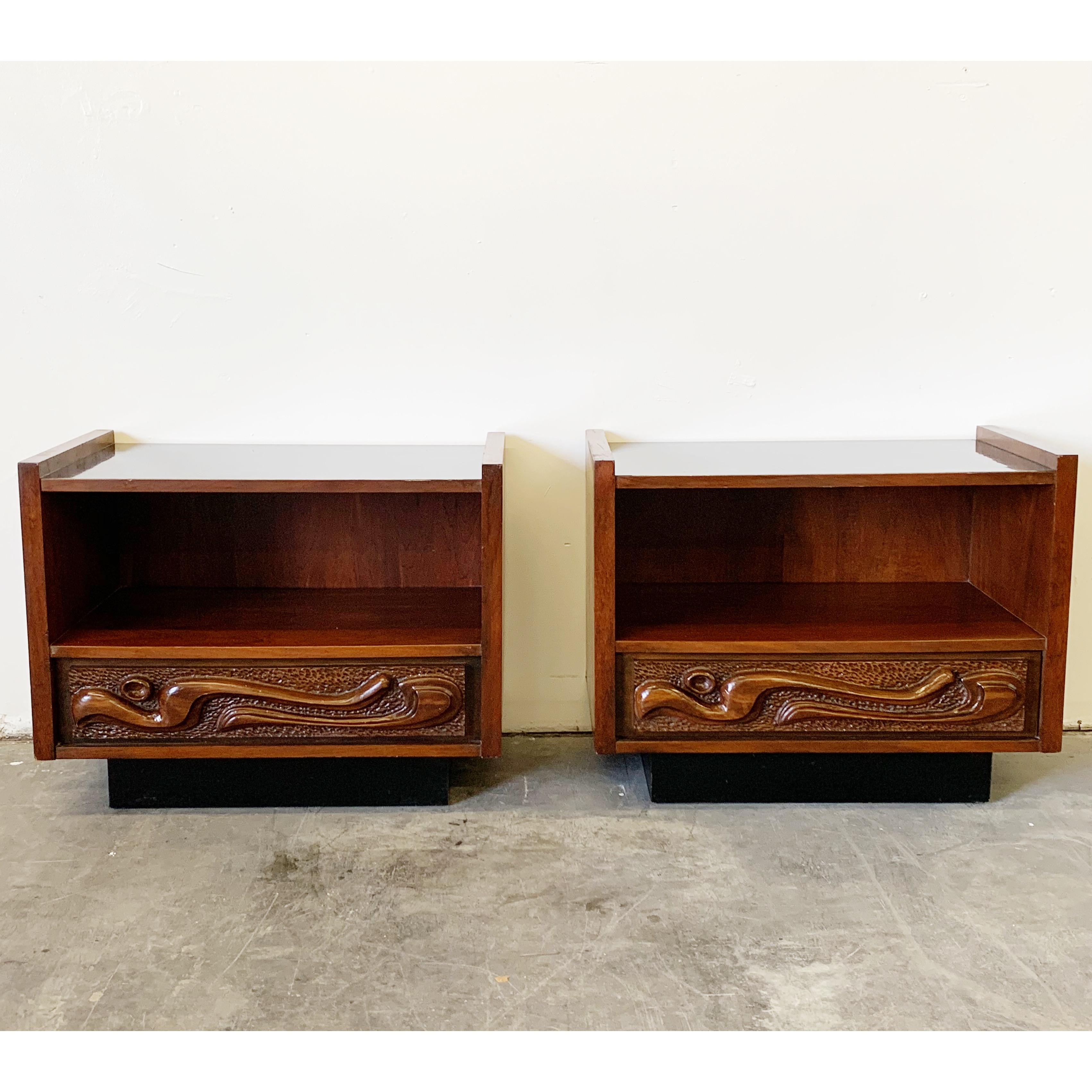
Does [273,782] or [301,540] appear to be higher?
[301,540]

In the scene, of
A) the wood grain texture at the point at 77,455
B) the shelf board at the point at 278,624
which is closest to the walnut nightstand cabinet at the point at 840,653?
the shelf board at the point at 278,624

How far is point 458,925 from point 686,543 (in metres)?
1.17

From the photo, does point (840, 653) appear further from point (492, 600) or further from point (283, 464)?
point (283, 464)

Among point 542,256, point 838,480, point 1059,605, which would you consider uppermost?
point 542,256

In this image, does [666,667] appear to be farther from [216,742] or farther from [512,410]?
[216,742]

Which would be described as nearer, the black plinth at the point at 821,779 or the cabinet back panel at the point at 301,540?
the black plinth at the point at 821,779

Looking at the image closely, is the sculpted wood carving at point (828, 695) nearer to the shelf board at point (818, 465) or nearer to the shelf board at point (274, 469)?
the shelf board at point (818, 465)

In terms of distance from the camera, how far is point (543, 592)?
9.68 ft

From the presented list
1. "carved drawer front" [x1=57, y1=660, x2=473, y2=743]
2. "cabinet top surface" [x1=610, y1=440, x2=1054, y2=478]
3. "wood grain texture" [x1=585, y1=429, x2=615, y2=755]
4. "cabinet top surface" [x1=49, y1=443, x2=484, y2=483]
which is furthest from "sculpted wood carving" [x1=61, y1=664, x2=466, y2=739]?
"cabinet top surface" [x1=610, y1=440, x2=1054, y2=478]

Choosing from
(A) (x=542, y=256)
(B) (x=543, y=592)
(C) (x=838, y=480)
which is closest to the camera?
(C) (x=838, y=480)

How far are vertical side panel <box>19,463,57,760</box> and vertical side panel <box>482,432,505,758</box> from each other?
90cm

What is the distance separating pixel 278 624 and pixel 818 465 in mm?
1246

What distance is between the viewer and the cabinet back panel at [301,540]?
284cm

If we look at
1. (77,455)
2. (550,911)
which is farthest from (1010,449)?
(77,455)
